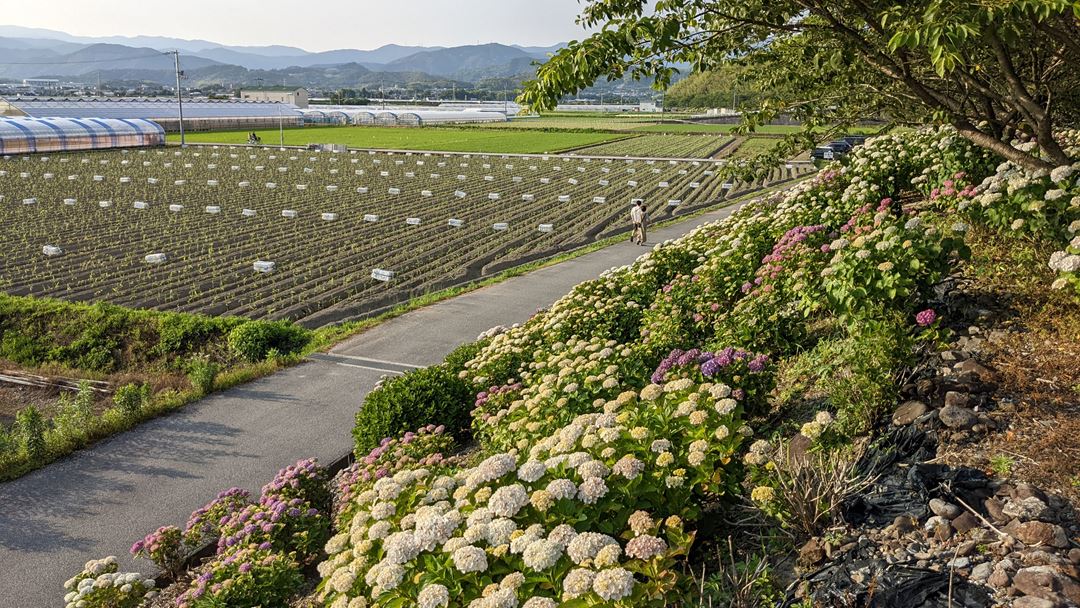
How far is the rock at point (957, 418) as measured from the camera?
473 cm

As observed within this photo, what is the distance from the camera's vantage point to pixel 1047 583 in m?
3.29

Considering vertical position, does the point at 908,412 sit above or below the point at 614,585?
above

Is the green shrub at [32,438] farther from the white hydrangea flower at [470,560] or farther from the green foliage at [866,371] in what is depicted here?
the green foliage at [866,371]

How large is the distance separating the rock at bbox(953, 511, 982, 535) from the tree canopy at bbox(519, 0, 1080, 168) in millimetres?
2144

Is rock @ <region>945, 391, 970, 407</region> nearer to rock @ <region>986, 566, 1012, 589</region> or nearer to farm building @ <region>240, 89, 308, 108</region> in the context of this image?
rock @ <region>986, 566, 1012, 589</region>

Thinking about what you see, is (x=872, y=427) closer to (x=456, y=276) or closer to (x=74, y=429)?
(x=74, y=429)

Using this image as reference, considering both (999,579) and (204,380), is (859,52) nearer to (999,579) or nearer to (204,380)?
(999,579)

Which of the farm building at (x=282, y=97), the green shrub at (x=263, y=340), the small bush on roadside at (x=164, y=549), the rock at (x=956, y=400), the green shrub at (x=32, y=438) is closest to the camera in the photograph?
the rock at (x=956, y=400)

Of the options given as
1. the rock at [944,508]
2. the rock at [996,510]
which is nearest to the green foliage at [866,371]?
the rock at [944,508]

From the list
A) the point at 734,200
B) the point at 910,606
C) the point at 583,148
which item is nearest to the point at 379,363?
the point at 910,606

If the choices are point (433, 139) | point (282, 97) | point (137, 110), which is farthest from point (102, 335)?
point (282, 97)

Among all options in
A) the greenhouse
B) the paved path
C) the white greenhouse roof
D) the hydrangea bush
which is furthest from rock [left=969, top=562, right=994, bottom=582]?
the white greenhouse roof

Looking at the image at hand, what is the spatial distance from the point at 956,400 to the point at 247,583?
463cm

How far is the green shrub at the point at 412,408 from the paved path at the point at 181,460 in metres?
0.88
